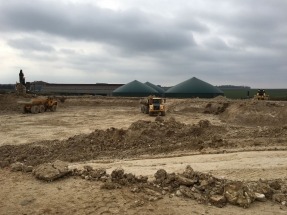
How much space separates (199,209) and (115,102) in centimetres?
3651

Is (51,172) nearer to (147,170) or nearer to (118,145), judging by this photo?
(147,170)

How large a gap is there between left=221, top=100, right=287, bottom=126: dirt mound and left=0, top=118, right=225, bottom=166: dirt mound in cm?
Result: 823

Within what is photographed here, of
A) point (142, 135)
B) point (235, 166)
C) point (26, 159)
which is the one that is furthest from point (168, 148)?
point (26, 159)

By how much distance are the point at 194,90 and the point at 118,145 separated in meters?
42.4

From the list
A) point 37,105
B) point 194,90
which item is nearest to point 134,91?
point 194,90

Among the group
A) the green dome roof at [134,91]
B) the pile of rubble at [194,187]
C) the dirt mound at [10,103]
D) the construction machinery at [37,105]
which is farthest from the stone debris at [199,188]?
the green dome roof at [134,91]

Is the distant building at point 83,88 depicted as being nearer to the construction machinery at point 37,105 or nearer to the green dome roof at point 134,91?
the green dome roof at point 134,91

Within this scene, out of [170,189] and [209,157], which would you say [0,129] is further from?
[170,189]

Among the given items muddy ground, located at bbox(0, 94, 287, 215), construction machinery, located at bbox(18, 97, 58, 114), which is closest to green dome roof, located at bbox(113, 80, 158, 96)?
construction machinery, located at bbox(18, 97, 58, 114)

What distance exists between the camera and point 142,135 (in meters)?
15.9

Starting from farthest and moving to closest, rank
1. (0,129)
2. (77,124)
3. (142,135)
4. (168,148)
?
(77,124) → (0,129) → (142,135) → (168,148)

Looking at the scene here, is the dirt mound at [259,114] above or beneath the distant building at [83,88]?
beneath

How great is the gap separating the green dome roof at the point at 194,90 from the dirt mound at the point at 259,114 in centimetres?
2805

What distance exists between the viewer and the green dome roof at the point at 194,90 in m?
55.6
